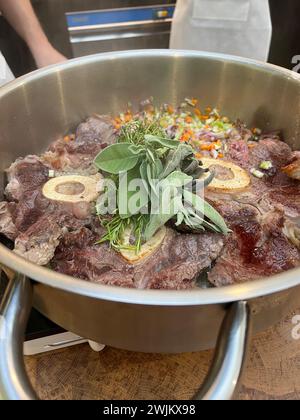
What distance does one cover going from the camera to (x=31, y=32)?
1878 mm

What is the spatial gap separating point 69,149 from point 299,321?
1142mm

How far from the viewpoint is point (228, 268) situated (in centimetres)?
110

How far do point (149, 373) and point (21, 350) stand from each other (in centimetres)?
51

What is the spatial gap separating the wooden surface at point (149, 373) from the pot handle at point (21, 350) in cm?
44

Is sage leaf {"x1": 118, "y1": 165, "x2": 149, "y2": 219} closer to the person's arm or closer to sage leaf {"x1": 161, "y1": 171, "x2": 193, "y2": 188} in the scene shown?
sage leaf {"x1": 161, "y1": 171, "x2": 193, "y2": 188}

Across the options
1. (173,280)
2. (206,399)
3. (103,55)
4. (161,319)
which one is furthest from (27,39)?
(206,399)

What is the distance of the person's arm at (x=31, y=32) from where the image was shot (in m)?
1.86

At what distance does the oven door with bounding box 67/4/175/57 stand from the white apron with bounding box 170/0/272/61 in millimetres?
667

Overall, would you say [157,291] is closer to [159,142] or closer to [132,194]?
[132,194]

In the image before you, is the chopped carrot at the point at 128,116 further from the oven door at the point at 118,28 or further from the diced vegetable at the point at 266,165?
the oven door at the point at 118,28

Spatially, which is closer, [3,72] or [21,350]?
[21,350]

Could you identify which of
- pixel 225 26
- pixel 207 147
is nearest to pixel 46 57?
pixel 207 147

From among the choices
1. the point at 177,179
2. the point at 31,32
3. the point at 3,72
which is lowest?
the point at 177,179

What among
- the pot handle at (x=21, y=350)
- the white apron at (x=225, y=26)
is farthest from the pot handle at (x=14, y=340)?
the white apron at (x=225, y=26)
